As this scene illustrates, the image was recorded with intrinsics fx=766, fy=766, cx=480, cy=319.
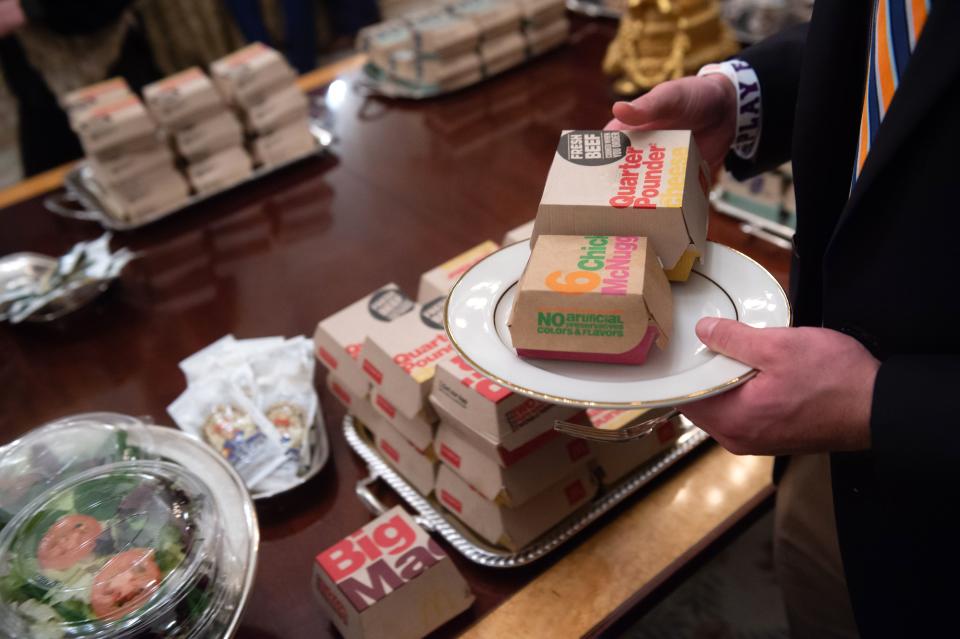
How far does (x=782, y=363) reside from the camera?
751mm

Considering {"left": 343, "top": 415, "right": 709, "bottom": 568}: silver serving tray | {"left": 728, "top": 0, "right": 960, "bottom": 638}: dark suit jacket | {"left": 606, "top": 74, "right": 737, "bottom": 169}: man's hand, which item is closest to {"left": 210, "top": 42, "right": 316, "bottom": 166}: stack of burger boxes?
{"left": 343, "top": 415, "right": 709, "bottom": 568}: silver serving tray

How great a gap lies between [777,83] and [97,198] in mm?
1743

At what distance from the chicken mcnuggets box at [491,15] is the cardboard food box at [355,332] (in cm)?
133

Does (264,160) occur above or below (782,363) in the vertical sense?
below

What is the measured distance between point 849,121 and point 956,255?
24 centimetres

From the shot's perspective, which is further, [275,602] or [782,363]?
[275,602]

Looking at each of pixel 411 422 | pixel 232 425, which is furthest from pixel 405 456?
pixel 232 425

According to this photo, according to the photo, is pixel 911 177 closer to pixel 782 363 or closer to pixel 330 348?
pixel 782 363

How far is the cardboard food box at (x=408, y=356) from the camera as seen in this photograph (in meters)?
1.09

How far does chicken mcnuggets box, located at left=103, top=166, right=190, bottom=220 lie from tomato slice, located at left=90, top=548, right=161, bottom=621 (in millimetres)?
1333

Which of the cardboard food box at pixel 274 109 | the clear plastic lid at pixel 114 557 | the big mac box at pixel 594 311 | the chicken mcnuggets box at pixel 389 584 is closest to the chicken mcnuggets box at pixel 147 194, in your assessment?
the cardboard food box at pixel 274 109

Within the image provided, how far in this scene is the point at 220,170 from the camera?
2.04 metres

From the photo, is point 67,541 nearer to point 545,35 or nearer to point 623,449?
point 623,449

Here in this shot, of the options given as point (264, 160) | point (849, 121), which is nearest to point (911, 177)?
point (849, 121)
